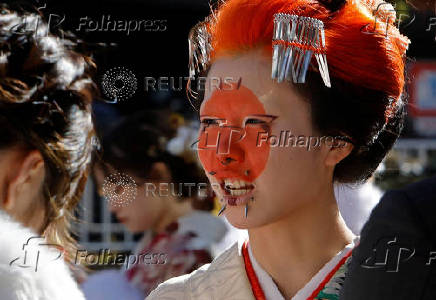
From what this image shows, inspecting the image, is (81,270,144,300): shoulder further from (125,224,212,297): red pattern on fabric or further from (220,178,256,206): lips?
(220,178,256,206): lips

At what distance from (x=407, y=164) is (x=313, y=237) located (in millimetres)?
3941

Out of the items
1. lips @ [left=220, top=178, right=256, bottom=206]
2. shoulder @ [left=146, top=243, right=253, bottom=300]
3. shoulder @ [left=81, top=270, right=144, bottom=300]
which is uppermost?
lips @ [left=220, top=178, right=256, bottom=206]

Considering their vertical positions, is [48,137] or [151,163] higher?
[48,137]

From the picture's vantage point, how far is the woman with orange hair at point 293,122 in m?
1.32

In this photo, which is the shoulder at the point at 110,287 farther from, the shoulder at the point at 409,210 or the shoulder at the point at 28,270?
the shoulder at the point at 409,210

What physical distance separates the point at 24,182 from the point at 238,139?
1.94ft

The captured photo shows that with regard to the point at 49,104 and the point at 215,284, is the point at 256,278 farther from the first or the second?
the point at 49,104

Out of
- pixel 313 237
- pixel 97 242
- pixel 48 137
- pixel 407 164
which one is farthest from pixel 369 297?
pixel 407 164

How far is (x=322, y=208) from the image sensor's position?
54.0 inches

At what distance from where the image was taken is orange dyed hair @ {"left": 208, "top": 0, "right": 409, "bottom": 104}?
134cm

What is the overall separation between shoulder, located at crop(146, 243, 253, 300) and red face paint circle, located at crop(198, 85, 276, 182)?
0.20 metres

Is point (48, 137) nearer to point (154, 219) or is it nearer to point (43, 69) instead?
point (43, 69)

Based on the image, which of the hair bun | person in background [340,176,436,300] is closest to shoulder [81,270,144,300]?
the hair bun

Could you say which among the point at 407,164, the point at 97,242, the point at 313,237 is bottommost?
the point at 97,242
